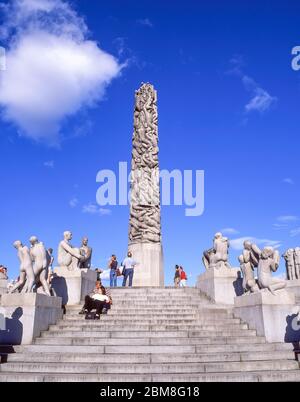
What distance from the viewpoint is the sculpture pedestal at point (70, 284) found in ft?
45.0

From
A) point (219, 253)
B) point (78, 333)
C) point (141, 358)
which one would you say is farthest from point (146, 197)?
point (141, 358)

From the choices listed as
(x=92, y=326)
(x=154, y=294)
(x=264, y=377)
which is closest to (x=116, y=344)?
(x=92, y=326)

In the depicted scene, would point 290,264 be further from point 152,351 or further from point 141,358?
point 141,358

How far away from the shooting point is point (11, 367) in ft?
27.1

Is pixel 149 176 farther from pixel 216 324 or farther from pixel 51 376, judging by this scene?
pixel 51 376

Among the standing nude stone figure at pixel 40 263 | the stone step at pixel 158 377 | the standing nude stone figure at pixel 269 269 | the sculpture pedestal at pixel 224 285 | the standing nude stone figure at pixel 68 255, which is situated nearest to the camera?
the stone step at pixel 158 377

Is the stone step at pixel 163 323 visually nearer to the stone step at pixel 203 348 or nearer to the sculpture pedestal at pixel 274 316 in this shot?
the sculpture pedestal at pixel 274 316

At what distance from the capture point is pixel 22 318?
33.5 ft

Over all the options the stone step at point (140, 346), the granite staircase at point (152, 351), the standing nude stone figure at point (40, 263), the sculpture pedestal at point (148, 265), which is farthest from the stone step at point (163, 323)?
the sculpture pedestal at point (148, 265)

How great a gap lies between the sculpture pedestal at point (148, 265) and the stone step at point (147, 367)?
41.5 feet

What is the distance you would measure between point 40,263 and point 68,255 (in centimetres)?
304

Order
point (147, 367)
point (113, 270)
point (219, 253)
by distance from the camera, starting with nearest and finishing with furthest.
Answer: point (147, 367)
point (219, 253)
point (113, 270)
